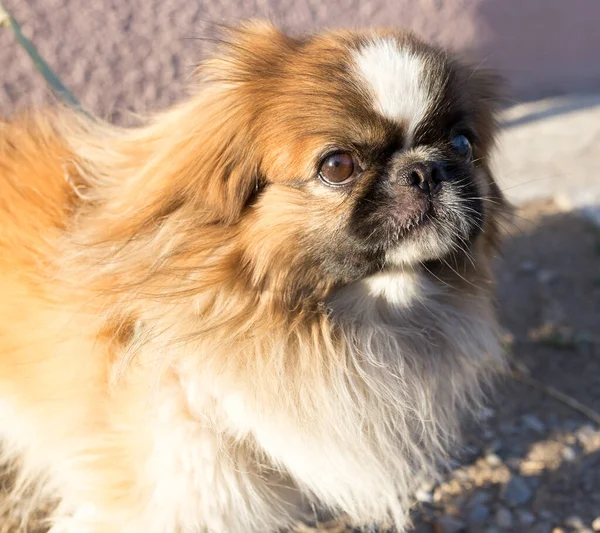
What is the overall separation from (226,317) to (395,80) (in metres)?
0.76

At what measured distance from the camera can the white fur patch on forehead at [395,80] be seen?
165 centimetres

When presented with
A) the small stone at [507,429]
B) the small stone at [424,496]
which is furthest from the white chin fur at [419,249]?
the small stone at [507,429]

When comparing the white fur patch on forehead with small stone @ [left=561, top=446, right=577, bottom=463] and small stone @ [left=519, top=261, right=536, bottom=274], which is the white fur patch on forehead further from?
small stone @ [left=519, top=261, right=536, bottom=274]

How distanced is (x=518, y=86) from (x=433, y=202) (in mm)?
4987

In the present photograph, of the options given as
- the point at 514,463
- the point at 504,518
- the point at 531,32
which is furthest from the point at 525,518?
the point at 531,32

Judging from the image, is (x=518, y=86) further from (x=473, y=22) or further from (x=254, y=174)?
(x=254, y=174)

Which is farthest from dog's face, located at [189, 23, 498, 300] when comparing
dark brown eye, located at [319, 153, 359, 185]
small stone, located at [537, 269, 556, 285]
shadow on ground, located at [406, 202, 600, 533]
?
small stone, located at [537, 269, 556, 285]

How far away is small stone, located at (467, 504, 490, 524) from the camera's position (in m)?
2.43

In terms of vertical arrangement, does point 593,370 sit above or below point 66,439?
below

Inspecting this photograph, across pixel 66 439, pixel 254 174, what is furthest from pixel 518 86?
pixel 66 439

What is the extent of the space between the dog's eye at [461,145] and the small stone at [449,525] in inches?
53.3

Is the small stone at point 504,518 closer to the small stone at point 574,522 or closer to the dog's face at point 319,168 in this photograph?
the small stone at point 574,522

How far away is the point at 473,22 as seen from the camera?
5930 mm

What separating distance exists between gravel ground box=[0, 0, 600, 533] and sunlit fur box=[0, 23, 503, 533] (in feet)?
1.65
